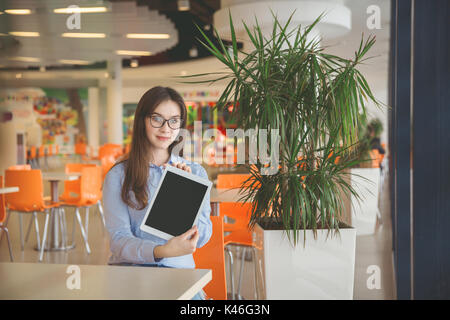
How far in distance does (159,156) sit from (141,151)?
115 millimetres

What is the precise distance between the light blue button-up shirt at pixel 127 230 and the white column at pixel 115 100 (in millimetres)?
13109

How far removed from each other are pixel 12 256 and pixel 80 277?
421 cm

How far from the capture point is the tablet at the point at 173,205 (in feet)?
5.37

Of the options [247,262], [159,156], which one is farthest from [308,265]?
[247,262]

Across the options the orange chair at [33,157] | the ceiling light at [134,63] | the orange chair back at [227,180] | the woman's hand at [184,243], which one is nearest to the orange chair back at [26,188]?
the orange chair back at [227,180]

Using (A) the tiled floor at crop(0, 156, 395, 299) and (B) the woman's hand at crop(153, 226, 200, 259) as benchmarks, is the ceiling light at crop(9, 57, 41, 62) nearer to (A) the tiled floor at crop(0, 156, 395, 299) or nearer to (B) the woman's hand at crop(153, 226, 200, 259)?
(A) the tiled floor at crop(0, 156, 395, 299)

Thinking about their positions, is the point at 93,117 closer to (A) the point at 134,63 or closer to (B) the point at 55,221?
(A) the point at 134,63

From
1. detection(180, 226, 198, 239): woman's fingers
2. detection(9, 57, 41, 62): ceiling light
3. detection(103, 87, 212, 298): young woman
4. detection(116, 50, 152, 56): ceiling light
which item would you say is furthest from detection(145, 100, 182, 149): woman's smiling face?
detection(9, 57, 41, 62): ceiling light

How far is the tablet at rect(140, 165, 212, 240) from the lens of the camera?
5.37ft

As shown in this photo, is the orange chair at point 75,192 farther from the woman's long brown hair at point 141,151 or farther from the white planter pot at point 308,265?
the woman's long brown hair at point 141,151

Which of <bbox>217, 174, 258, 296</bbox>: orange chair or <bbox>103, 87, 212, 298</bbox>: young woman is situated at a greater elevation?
<bbox>103, 87, 212, 298</bbox>: young woman

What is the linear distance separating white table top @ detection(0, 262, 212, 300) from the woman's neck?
2.05ft
